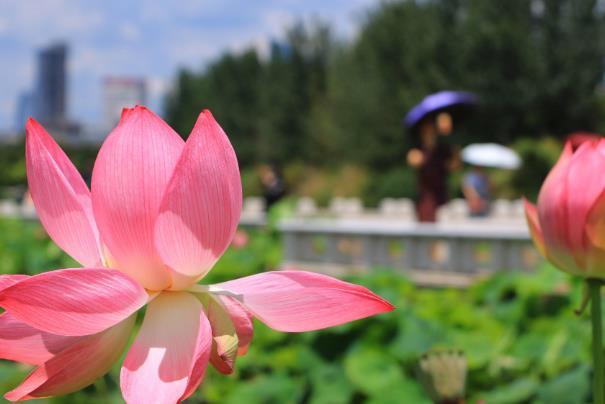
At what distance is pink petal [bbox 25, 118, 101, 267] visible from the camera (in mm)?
456

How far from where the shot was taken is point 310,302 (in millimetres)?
409

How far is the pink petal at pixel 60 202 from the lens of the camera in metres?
0.46

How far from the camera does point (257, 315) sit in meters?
0.43

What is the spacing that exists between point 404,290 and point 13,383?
5.39ft

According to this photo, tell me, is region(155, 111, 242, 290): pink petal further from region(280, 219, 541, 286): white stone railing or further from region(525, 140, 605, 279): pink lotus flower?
region(280, 219, 541, 286): white stone railing

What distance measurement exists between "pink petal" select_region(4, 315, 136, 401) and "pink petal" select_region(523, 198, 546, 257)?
34cm

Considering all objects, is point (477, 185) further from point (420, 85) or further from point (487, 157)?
point (420, 85)

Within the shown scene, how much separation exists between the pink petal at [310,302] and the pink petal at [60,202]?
12 centimetres

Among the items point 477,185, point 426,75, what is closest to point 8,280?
point 477,185

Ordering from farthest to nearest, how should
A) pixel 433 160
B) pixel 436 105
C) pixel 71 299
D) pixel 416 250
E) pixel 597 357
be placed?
pixel 436 105 → pixel 433 160 → pixel 416 250 → pixel 597 357 → pixel 71 299

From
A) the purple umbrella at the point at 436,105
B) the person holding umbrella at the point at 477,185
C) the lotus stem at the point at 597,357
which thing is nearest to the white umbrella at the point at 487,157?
the person holding umbrella at the point at 477,185

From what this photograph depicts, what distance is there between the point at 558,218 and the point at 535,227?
5 cm

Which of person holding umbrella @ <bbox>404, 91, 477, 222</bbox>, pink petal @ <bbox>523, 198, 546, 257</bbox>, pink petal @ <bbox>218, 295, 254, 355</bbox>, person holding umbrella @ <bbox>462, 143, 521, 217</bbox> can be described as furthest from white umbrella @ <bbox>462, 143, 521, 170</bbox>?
pink petal @ <bbox>218, 295, 254, 355</bbox>

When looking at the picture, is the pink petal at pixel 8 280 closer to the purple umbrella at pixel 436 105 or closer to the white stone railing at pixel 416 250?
the white stone railing at pixel 416 250
